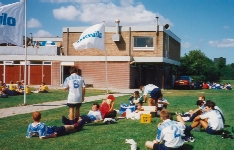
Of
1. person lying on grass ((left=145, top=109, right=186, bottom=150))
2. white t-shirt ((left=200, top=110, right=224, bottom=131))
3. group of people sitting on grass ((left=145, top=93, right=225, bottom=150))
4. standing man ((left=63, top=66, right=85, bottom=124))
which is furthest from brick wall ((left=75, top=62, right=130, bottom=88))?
person lying on grass ((left=145, top=109, right=186, bottom=150))

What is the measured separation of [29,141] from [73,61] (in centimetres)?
2818

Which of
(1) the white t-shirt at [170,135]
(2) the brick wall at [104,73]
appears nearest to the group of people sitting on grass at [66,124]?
(1) the white t-shirt at [170,135]

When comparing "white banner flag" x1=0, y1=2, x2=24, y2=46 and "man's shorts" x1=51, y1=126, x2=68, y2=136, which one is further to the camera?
"white banner flag" x1=0, y1=2, x2=24, y2=46

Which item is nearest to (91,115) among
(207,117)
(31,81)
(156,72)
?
(207,117)

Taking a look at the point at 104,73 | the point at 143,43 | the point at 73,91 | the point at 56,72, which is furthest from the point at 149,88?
the point at 56,72

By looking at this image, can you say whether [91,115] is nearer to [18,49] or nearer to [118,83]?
[118,83]

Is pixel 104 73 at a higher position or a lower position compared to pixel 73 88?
higher

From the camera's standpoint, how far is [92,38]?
22.5m

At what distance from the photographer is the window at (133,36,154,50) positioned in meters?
35.0

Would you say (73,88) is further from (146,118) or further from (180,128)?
(180,128)

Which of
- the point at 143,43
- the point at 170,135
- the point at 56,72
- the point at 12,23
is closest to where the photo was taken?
the point at 170,135

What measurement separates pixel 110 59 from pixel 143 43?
409 cm

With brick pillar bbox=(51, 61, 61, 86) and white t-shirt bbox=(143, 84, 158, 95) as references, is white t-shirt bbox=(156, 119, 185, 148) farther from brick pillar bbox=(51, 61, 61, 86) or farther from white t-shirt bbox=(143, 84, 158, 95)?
brick pillar bbox=(51, 61, 61, 86)

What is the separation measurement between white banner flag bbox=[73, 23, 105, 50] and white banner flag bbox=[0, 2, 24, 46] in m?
5.82
